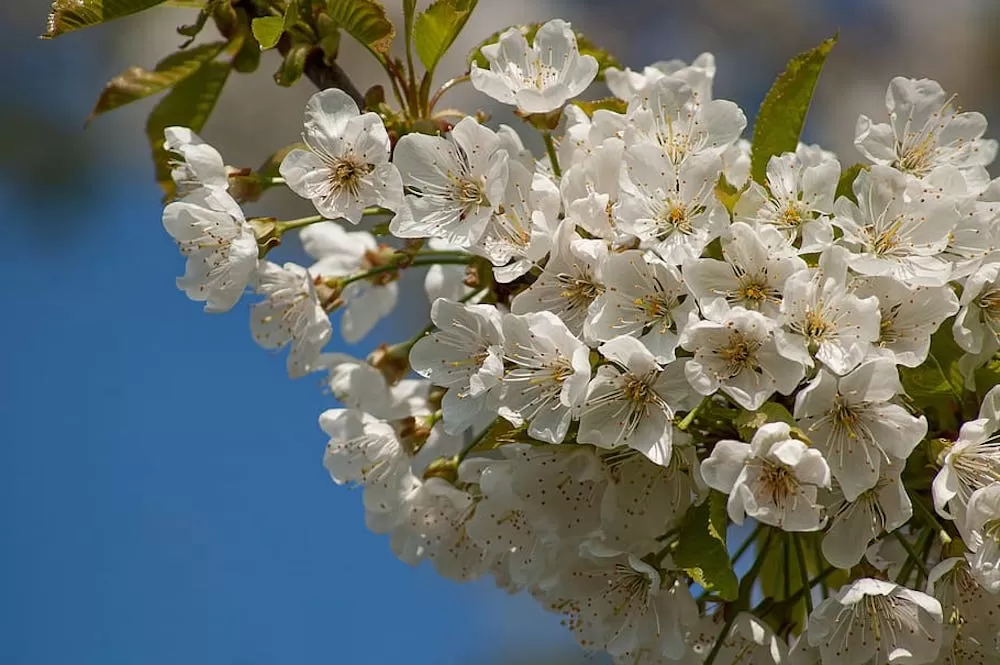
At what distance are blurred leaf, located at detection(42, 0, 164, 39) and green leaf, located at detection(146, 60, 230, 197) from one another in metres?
0.19

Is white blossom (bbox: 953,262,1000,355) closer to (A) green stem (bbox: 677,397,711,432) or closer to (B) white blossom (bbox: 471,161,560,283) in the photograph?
(A) green stem (bbox: 677,397,711,432)

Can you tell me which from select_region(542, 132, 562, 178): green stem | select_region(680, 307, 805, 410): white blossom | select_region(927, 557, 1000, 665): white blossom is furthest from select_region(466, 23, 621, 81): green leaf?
select_region(927, 557, 1000, 665): white blossom

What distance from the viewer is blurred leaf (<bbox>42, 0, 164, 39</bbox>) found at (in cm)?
127

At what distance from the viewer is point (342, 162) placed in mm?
1194

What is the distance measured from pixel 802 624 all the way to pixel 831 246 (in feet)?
1.50

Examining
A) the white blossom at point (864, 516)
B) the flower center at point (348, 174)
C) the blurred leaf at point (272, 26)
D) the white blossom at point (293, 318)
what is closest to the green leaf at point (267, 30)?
the blurred leaf at point (272, 26)

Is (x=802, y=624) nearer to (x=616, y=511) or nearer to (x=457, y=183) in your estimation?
(x=616, y=511)

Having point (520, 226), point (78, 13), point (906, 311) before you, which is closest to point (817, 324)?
point (906, 311)

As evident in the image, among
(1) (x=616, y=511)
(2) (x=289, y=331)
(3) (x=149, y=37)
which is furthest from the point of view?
(3) (x=149, y=37)

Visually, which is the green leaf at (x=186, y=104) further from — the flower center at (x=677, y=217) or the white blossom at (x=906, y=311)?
the white blossom at (x=906, y=311)

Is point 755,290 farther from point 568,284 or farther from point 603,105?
point 603,105

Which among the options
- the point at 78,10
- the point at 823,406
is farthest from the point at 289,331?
the point at 823,406

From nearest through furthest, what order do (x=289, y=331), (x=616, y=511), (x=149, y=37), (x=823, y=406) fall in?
(x=823, y=406) → (x=616, y=511) → (x=289, y=331) → (x=149, y=37)

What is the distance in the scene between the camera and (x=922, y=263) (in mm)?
1089
